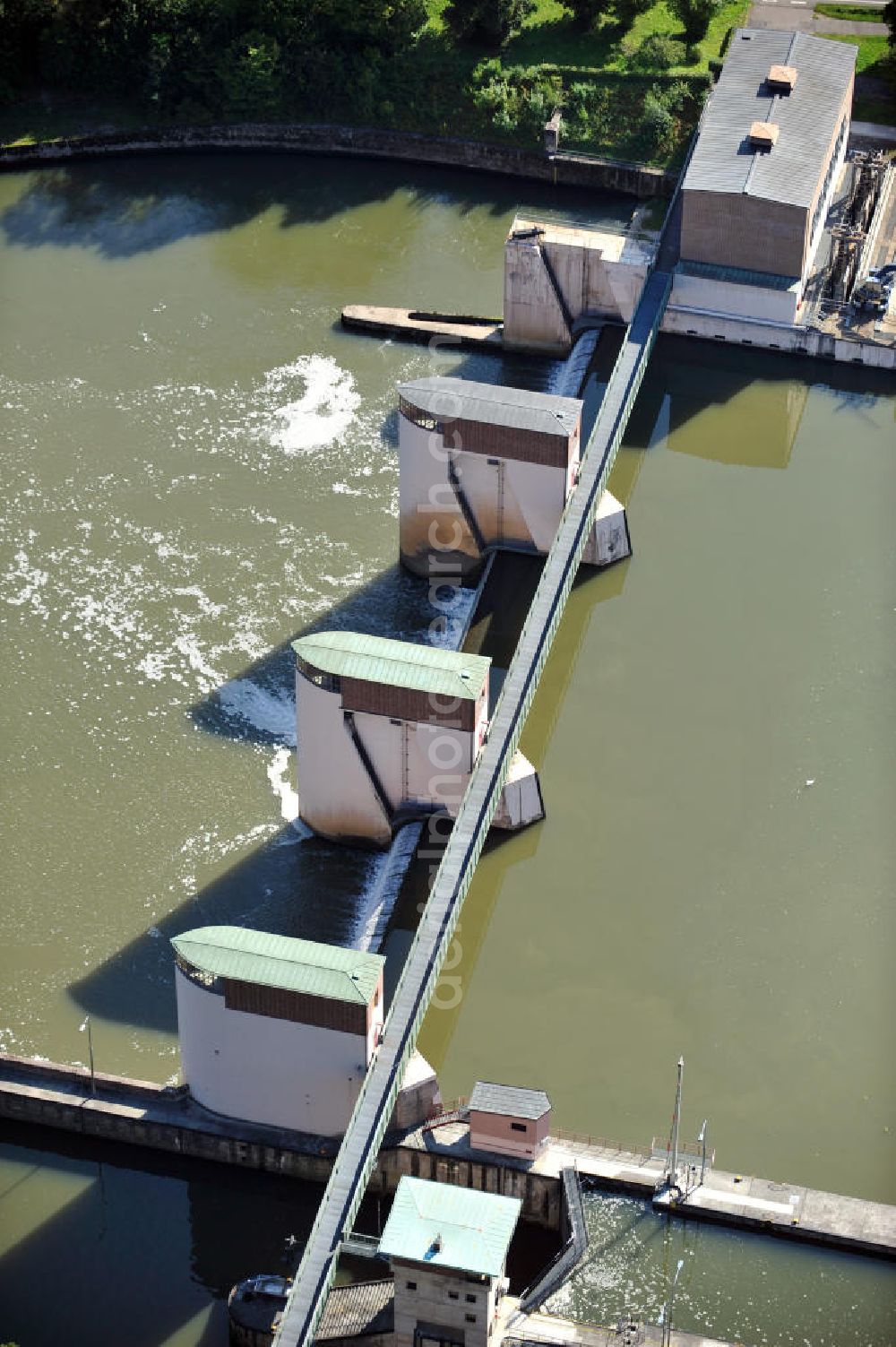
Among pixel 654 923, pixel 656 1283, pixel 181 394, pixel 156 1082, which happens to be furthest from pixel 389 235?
pixel 656 1283

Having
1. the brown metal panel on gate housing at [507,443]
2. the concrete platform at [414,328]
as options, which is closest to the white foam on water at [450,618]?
the brown metal panel on gate housing at [507,443]

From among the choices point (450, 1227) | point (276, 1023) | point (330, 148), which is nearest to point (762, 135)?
point (330, 148)

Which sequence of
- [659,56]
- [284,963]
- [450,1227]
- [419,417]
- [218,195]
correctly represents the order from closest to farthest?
[450,1227] → [284,963] → [419,417] → [218,195] → [659,56]

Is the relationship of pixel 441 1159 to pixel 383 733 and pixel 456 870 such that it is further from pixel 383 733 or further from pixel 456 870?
pixel 383 733

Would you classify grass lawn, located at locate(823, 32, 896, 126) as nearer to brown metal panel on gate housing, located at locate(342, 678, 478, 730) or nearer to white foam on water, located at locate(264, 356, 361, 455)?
white foam on water, located at locate(264, 356, 361, 455)

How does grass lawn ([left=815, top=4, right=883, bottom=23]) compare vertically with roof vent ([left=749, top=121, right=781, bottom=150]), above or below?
above

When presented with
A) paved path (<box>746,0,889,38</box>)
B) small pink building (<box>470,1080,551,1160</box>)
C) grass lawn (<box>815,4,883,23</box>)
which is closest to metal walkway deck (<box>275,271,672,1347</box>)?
small pink building (<box>470,1080,551,1160</box>)
